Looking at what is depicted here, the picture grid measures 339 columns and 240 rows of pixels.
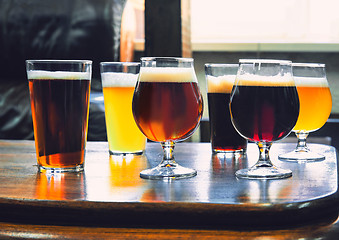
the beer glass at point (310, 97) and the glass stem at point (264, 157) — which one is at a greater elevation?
the beer glass at point (310, 97)

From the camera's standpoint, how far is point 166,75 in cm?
77

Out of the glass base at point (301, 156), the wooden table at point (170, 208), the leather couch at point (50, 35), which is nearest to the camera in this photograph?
the wooden table at point (170, 208)

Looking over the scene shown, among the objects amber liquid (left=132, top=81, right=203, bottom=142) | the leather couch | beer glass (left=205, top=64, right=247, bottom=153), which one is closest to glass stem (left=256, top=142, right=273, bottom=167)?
amber liquid (left=132, top=81, right=203, bottom=142)

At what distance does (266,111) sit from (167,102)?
14 cm

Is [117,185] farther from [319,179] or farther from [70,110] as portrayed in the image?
[319,179]

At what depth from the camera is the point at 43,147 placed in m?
0.83

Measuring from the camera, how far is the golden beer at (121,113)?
3.28 feet

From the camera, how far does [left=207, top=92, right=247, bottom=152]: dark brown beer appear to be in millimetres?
1023

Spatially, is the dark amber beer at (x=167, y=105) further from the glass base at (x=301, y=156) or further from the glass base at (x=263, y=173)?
the glass base at (x=301, y=156)

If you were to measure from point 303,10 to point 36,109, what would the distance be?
9.73 feet

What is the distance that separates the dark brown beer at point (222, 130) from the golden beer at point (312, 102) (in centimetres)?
12

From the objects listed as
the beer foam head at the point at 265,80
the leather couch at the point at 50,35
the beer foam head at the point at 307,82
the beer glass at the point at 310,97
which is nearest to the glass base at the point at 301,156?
the beer glass at the point at 310,97

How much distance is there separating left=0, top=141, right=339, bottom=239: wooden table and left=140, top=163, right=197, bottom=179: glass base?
0.02m

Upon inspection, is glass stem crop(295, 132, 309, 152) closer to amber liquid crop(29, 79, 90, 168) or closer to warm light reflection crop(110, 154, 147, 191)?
warm light reflection crop(110, 154, 147, 191)
